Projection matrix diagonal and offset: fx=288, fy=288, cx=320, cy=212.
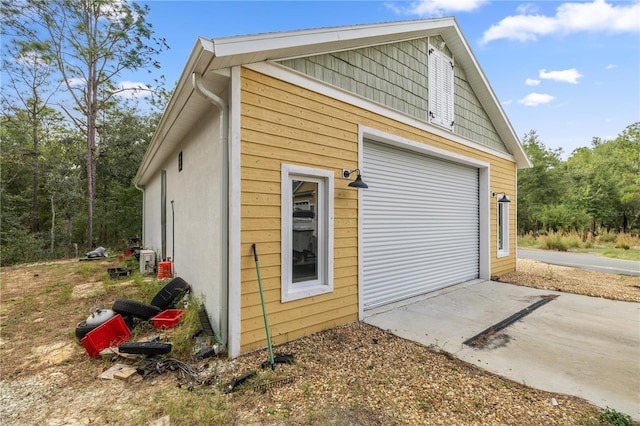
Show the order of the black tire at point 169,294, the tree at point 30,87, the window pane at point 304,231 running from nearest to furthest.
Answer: the window pane at point 304,231
the black tire at point 169,294
the tree at point 30,87

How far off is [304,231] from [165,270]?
15.0ft

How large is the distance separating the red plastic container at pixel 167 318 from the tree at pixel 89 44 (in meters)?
11.3

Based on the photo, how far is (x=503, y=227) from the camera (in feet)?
27.1

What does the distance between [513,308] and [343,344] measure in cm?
335

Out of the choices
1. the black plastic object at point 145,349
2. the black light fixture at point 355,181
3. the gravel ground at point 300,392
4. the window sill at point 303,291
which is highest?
the black light fixture at point 355,181

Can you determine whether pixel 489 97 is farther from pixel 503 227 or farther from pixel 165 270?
pixel 165 270

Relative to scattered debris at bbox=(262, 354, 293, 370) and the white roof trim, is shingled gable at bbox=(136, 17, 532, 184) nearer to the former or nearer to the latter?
the white roof trim

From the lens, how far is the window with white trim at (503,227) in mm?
8172

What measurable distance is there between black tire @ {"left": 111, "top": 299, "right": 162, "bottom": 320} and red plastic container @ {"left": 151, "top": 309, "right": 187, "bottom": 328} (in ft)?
0.34

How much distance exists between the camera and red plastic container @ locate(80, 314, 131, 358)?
3.07m

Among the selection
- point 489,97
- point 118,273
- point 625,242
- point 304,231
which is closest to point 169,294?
point 304,231

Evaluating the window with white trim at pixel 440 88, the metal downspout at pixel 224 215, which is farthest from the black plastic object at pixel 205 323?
the window with white trim at pixel 440 88

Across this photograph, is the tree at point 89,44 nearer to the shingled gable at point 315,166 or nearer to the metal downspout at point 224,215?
the shingled gable at point 315,166

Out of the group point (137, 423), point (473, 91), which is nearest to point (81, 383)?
point (137, 423)
